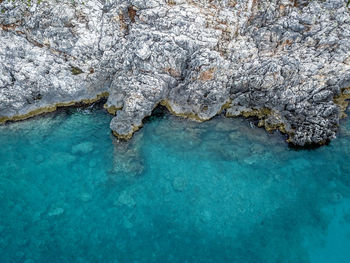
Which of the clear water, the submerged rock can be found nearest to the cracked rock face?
the clear water

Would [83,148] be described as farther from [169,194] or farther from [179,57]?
[179,57]

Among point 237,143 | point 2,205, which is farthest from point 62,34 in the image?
point 237,143

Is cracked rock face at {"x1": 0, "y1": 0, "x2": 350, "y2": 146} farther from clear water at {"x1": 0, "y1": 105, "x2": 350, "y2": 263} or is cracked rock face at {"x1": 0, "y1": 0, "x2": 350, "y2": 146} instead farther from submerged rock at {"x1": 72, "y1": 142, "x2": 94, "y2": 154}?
submerged rock at {"x1": 72, "y1": 142, "x2": 94, "y2": 154}

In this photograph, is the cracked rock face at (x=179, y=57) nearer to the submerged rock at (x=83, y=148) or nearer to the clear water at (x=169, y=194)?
the clear water at (x=169, y=194)

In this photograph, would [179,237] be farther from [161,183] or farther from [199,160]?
[199,160]

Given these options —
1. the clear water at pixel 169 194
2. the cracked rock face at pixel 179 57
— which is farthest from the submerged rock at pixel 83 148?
the cracked rock face at pixel 179 57
